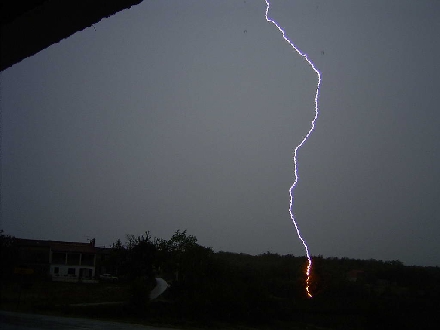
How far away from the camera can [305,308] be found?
1666 cm

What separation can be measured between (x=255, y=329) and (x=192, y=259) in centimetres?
431

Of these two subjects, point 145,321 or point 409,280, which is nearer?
point 145,321

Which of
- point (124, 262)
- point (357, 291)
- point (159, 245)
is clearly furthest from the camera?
point (124, 262)

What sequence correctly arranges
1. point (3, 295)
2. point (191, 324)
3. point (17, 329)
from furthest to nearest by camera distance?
point (191, 324)
point (17, 329)
point (3, 295)

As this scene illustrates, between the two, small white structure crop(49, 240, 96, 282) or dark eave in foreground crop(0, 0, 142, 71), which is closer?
dark eave in foreground crop(0, 0, 142, 71)

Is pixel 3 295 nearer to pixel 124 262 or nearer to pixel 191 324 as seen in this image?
pixel 191 324

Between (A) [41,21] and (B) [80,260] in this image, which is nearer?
(A) [41,21]

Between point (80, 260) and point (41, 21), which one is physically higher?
point (41, 21)

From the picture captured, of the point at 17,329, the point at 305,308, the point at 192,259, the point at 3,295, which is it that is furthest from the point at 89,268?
the point at 3,295

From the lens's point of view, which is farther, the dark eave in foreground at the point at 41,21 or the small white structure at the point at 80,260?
the small white structure at the point at 80,260

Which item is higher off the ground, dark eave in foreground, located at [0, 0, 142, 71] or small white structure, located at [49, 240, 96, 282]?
dark eave in foreground, located at [0, 0, 142, 71]

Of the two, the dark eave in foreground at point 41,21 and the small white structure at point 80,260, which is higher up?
the dark eave in foreground at point 41,21

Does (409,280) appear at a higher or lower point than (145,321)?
higher

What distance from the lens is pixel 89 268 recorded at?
23.8 metres
